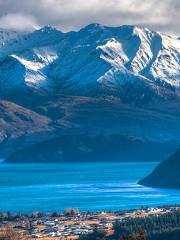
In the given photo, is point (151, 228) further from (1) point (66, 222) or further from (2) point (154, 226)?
(1) point (66, 222)

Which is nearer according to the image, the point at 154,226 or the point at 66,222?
the point at 154,226

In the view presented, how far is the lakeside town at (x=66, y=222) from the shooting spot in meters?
122

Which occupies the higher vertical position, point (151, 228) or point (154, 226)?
point (154, 226)

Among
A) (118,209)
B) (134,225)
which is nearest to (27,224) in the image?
(134,225)

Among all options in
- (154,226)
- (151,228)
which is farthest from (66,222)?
(151,228)

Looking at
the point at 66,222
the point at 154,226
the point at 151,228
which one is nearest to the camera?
the point at 151,228

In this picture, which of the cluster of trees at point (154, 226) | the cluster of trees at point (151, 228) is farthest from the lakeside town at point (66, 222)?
the cluster of trees at point (154, 226)

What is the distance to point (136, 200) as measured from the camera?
585 feet

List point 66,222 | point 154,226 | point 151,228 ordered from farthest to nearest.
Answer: point 66,222, point 154,226, point 151,228

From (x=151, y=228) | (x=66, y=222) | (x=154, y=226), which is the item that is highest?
(x=66, y=222)

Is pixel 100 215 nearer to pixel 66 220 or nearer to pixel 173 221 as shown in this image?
pixel 66 220

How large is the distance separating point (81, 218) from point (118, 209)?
63.7 feet

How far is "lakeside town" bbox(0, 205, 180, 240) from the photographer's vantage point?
121725mm

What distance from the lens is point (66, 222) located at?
137 m
